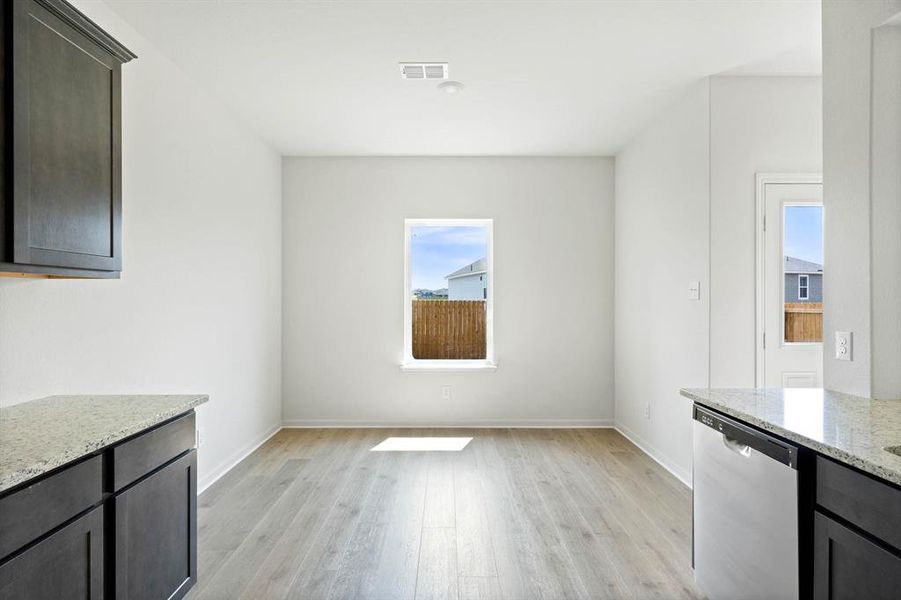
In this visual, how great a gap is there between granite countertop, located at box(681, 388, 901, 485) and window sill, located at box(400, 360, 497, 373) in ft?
10.3

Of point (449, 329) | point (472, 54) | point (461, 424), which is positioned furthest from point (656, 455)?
point (472, 54)

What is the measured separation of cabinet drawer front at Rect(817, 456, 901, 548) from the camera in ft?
4.11

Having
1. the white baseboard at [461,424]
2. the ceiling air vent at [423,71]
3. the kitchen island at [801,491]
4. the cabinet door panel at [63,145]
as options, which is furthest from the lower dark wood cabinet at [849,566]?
the white baseboard at [461,424]

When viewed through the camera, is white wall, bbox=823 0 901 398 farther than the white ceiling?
No

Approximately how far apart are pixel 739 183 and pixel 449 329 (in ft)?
9.86

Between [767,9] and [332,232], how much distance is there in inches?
155

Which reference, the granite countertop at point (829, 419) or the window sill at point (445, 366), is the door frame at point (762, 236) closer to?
the granite countertop at point (829, 419)

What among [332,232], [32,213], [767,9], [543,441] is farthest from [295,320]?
[767,9]

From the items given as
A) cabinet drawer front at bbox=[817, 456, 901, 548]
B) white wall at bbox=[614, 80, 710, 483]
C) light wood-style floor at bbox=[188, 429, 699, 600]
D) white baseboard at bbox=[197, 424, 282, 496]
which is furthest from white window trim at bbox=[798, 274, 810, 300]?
white baseboard at bbox=[197, 424, 282, 496]

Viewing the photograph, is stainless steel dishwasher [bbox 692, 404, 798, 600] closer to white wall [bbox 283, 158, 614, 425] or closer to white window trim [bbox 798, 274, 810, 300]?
white window trim [bbox 798, 274, 810, 300]

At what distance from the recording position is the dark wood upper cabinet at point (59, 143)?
1583 millimetres

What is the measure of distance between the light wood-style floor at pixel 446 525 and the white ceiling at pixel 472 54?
2.72 m

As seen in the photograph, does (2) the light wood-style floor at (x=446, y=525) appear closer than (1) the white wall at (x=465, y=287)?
Yes

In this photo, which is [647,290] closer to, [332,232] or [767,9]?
[767,9]
